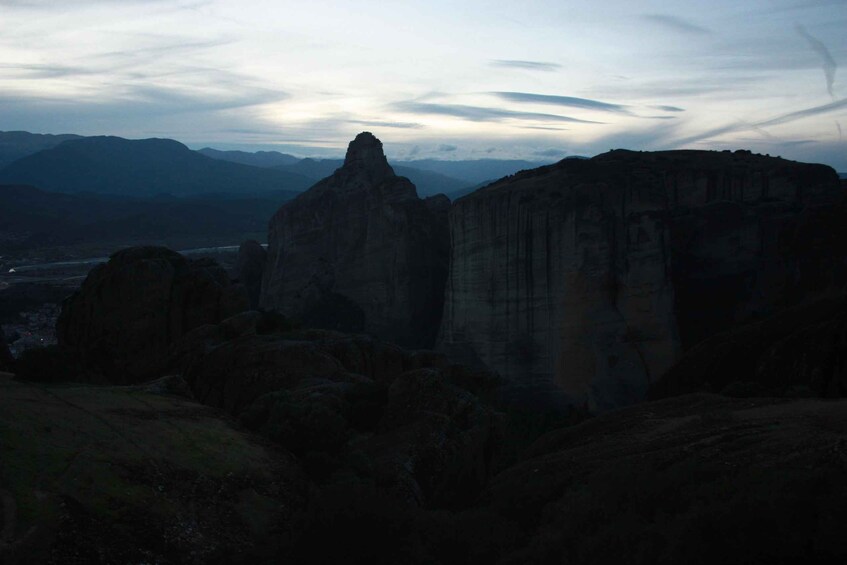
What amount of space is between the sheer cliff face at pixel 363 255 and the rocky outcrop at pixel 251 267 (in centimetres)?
287

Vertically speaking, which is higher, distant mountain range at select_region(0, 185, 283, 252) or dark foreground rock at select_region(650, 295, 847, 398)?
distant mountain range at select_region(0, 185, 283, 252)

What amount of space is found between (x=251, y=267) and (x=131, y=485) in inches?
2224

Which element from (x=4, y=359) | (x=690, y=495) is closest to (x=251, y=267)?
(x=4, y=359)

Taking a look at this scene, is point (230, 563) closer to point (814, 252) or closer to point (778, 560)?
point (778, 560)

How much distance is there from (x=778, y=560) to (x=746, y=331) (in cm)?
1926

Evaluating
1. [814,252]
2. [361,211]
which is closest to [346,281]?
[361,211]

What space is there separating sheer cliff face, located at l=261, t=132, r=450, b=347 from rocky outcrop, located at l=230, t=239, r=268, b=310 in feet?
9.40

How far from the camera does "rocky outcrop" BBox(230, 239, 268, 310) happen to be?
65.9 meters

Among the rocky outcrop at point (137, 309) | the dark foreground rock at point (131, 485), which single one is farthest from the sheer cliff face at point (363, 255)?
the dark foreground rock at point (131, 485)

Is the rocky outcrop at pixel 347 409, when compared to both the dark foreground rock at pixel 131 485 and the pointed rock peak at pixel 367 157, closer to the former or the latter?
the dark foreground rock at pixel 131 485

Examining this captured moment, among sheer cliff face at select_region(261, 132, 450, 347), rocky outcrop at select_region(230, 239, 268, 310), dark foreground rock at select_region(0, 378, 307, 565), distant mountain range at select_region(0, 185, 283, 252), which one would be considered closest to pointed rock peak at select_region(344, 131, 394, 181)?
sheer cliff face at select_region(261, 132, 450, 347)

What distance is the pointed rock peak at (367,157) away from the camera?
61.6 metres

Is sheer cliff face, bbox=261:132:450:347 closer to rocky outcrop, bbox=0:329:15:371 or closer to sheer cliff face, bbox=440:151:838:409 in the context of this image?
sheer cliff face, bbox=440:151:838:409

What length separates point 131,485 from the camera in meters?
11.4
